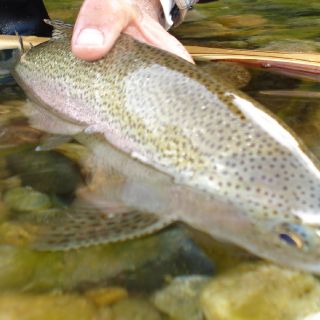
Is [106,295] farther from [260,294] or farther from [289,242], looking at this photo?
[289,242]

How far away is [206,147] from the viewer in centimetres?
209

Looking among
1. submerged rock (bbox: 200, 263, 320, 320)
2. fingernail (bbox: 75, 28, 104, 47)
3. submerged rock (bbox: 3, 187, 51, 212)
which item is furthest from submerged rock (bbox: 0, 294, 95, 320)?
fingernail (bbox: 75, 28, 104, 47)

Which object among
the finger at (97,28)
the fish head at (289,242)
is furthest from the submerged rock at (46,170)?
the fish head at (289,242)

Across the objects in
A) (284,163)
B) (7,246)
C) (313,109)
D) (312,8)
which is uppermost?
(284,163)

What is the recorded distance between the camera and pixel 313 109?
3.12m

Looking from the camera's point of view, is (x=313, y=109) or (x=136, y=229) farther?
(x=313, y=109)

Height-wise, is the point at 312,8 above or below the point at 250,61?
below

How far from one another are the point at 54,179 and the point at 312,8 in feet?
19.8

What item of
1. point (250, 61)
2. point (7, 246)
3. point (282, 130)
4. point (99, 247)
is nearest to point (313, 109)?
point (250, 61)

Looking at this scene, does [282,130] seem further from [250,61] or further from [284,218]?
[250,61]

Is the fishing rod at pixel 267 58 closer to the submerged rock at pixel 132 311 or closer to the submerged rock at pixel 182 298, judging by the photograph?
the submerged rock at pixel 182 298

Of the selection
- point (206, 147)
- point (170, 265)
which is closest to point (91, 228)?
point (170, 265)

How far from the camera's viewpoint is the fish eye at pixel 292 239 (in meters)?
1.74

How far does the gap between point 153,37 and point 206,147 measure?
135 centimetres
